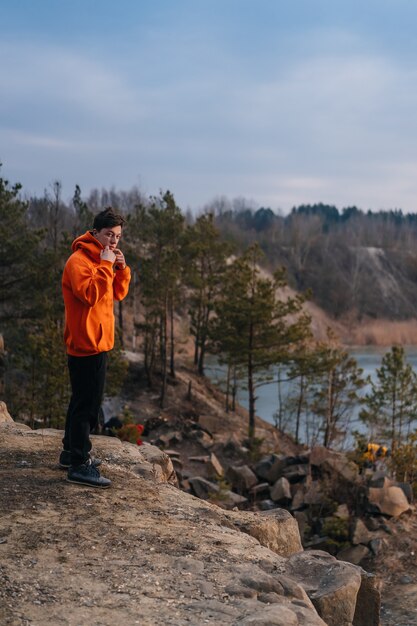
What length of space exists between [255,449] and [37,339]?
6.28 m

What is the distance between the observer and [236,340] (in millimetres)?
28266

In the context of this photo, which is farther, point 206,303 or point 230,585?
point 206,303

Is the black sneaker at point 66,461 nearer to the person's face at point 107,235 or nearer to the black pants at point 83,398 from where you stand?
the black pants at point 83,398

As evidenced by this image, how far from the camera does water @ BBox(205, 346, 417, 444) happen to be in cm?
3341

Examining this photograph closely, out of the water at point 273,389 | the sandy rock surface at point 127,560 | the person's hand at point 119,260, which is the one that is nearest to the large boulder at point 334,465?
the sandy rock surface at point 127,560

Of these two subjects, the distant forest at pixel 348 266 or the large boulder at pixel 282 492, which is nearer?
the large boulder at pixel 282 492

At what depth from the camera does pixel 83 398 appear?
222 inches

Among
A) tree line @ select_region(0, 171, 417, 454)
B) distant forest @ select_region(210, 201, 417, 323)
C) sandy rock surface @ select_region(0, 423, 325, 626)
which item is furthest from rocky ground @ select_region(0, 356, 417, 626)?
distant forest @ select_region(210, 201, 417, 323)

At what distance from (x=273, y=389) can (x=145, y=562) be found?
1421 inches

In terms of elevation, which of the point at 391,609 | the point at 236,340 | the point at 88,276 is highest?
the point at 88,276

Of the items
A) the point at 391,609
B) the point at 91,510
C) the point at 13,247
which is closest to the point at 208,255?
the point at 13,247

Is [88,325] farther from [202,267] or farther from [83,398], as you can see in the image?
[202,267]

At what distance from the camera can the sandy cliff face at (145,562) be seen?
404cm

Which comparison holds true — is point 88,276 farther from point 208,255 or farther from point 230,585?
point 208,255
